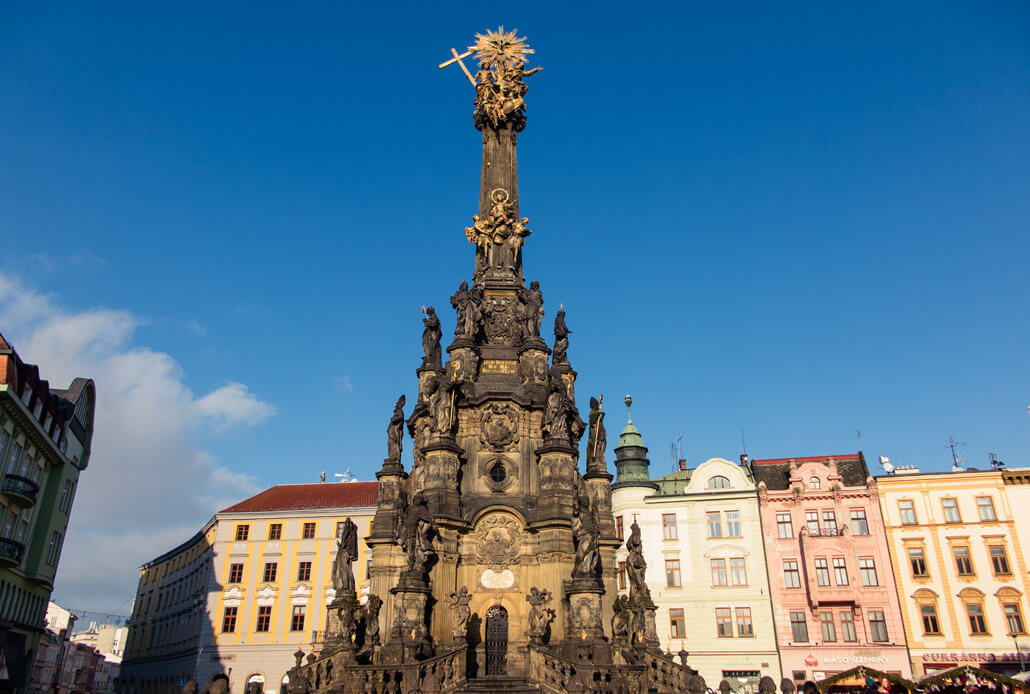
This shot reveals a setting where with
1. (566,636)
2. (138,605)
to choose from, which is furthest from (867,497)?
(138,605)

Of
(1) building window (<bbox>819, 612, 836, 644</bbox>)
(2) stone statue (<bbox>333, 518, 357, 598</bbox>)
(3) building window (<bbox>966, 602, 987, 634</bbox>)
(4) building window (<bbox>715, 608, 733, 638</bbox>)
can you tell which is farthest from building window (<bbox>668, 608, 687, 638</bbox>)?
(2) stone statue (<bbox>333, 518, 357, 598</bbox>)

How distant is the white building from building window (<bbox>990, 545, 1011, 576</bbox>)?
10008 millimetres

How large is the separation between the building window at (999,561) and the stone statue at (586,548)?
23.4 m

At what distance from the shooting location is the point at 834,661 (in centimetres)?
3241

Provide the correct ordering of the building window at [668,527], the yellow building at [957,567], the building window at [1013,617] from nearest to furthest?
1. the building window at [1013,617]
2. the yellow building at [957,567]
3. the building window at [668,527]

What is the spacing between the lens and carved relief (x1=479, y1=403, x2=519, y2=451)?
22.4 meters

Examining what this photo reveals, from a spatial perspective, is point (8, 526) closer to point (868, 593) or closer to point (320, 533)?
point (320, 533)

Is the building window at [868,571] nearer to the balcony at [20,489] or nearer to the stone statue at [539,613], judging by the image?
the stone statue at [539,613]

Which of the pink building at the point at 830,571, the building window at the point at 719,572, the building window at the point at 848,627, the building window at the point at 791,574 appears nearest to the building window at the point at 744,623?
the pink building at the point at 830,571

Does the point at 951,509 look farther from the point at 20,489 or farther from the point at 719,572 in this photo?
the point at 20,489

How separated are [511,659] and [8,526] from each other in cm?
2212

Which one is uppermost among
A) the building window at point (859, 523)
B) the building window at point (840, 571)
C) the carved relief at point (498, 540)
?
the building window at point (859, 523)

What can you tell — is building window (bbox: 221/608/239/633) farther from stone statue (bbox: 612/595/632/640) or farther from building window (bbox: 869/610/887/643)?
building window (bbox: 869/610/887/643)

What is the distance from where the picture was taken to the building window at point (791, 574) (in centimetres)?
3447
